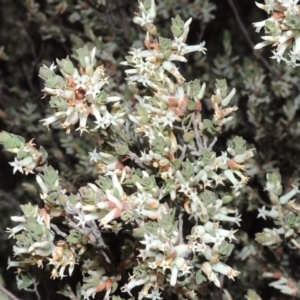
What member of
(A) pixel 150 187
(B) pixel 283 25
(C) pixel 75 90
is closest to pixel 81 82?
(C) pixel 75 90

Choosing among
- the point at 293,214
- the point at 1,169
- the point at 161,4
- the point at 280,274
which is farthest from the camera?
the point at 1,169

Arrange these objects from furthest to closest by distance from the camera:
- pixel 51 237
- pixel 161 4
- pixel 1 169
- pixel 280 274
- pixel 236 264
→ pixel 1 169 → pixel 161 4 → pixel 236 264 → pixel 280 274 → pixel 51 237

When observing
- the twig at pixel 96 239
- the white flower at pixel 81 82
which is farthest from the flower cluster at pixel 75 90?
the twig at pixel 96 239

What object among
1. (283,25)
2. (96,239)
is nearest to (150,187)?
(96,239)

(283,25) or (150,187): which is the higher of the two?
(283,25)

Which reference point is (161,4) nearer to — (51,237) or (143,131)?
(143,131)

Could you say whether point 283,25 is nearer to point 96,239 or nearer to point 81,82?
point 81,82

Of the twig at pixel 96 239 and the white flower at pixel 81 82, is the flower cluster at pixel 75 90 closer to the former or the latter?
the white flower at pixel 81 82

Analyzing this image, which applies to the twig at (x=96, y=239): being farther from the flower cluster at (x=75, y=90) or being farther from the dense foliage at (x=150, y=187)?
the flower cluster at (x=75, y=90)

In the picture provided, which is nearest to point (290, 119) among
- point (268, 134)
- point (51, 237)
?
point (268, 134)

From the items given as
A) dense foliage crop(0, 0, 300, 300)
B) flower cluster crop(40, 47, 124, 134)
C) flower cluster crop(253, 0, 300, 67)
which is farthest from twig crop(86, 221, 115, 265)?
flower cluster crop(253, 0, 300, 67)

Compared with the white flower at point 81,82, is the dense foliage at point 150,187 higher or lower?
lower
